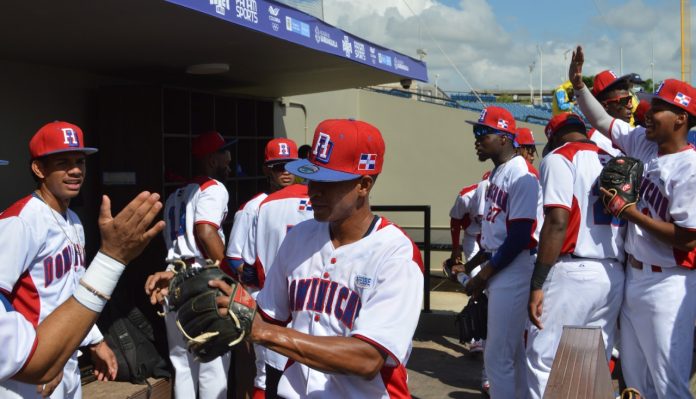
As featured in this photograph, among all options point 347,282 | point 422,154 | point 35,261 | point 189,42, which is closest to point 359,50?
point 189,42

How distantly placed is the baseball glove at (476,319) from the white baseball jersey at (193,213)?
6.16 ft

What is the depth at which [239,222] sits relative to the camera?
4941 millimetres

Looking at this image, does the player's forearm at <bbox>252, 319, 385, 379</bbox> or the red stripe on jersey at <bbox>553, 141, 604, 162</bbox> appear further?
the red stripe on jersey at <bbox>553, 141, 604, 162</bbox>

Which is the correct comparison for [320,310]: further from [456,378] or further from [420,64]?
[420,64]

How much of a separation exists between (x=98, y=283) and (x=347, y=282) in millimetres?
763

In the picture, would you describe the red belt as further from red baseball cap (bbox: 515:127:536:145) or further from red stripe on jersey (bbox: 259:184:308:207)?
red baseball cap (bbox: 515:127:536:145)

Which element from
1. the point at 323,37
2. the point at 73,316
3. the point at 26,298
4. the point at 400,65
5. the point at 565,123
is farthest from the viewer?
the point at 400,65

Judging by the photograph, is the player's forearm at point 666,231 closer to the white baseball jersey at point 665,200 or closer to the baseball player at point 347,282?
the white baseball jersey at point 665,200

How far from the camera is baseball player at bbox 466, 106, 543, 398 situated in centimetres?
458

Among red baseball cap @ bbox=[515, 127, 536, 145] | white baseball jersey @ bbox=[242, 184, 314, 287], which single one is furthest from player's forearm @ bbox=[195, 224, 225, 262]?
red baseball cap @ bbox=[515, 127, 536, 145]

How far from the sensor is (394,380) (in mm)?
2332

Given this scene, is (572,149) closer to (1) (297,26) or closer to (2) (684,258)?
(2) (684,258)

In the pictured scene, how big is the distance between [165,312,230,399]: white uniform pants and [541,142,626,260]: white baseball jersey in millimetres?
2547

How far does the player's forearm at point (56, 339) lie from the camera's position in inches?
78.1
